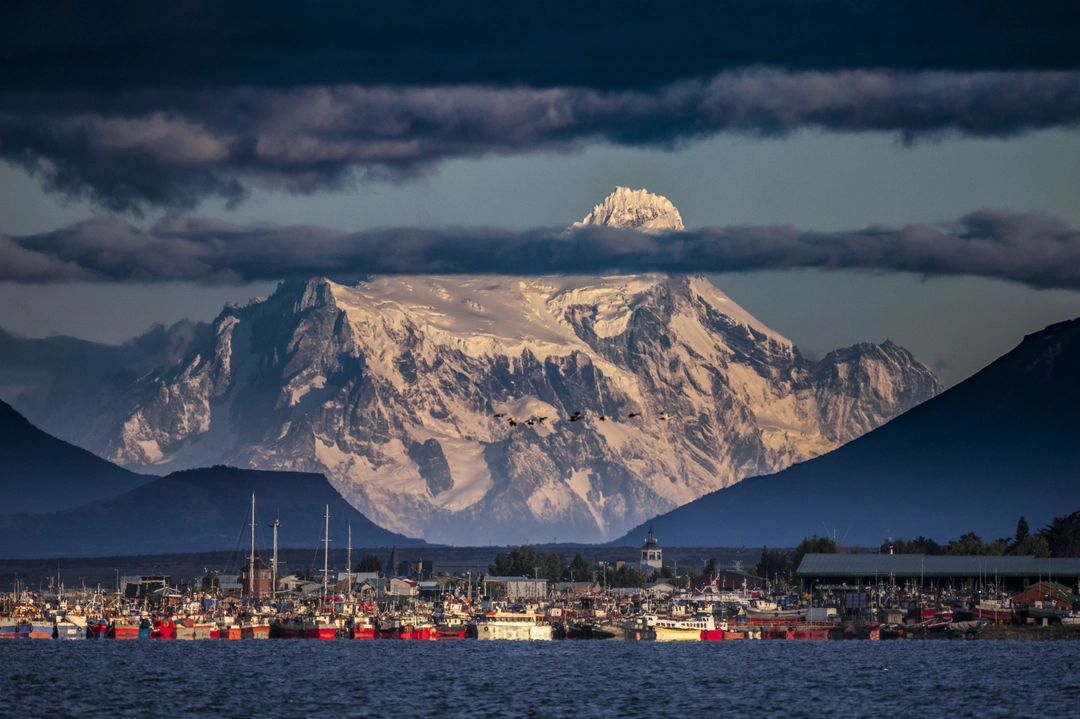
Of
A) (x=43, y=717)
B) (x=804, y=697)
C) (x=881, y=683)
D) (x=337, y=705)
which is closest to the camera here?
(x=43, y=717)

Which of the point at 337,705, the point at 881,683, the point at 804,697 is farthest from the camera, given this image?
the point at 881,683

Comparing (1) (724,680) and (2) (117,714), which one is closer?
(2) (117,714)

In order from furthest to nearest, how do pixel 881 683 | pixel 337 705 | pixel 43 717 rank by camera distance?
pixel 881 683, pixel 337 705, pixel 43 717

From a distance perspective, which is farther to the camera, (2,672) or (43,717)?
(2,672)

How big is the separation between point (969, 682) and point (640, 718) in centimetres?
5401

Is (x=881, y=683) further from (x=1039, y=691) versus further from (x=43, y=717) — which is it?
(x=43, y=717)

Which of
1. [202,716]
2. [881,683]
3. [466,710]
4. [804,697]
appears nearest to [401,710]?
[466,710]

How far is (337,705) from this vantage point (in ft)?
513

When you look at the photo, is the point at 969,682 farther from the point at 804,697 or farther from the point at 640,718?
the point at 640,718

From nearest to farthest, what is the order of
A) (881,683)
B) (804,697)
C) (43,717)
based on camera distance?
1. (43,717)
2. (804,697)
3. (881,683)

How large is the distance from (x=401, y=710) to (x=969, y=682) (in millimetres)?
65538

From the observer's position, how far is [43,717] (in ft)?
473

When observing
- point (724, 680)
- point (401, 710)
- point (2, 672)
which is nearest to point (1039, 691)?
point (724, 680)

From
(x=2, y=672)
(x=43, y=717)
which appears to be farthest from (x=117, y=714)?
(x=2, y=672)
